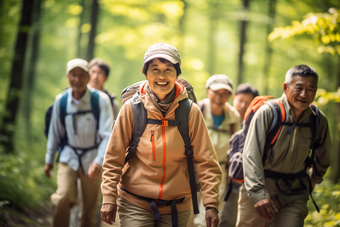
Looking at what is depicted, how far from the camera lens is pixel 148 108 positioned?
9.63 feet

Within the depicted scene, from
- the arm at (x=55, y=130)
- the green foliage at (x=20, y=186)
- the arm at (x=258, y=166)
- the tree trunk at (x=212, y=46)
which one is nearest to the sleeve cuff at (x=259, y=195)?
the arm at (x=258, y=166)

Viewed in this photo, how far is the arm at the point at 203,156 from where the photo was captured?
2949 mm

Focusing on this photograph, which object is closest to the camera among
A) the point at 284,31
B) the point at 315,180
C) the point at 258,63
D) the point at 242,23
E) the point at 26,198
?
the point at 315,180

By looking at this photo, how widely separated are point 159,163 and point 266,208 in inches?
53.5

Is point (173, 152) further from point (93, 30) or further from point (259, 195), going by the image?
point (93, 30)

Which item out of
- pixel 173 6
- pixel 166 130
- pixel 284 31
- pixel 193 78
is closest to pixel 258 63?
pixel 193 78

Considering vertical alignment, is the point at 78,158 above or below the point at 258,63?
below

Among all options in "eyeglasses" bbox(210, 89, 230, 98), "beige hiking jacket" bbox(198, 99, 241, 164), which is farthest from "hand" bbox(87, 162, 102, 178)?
"eyeglasses" bbox(210, 89, 230, 98)

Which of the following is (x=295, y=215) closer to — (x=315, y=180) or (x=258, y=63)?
(x=315, y=180)

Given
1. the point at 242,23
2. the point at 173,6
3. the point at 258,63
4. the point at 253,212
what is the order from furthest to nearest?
1. the point at 258,63
2. the point at 242,23
3. the point at 173,6
4. the point at 253,212

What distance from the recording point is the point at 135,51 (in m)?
11.8

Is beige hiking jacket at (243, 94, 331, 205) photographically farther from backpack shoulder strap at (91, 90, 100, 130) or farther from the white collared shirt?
backpack shoulder strap at (91, 90, 100, 130)

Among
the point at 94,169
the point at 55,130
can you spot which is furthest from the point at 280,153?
the point at 55,130

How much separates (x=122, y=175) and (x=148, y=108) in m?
0.76
